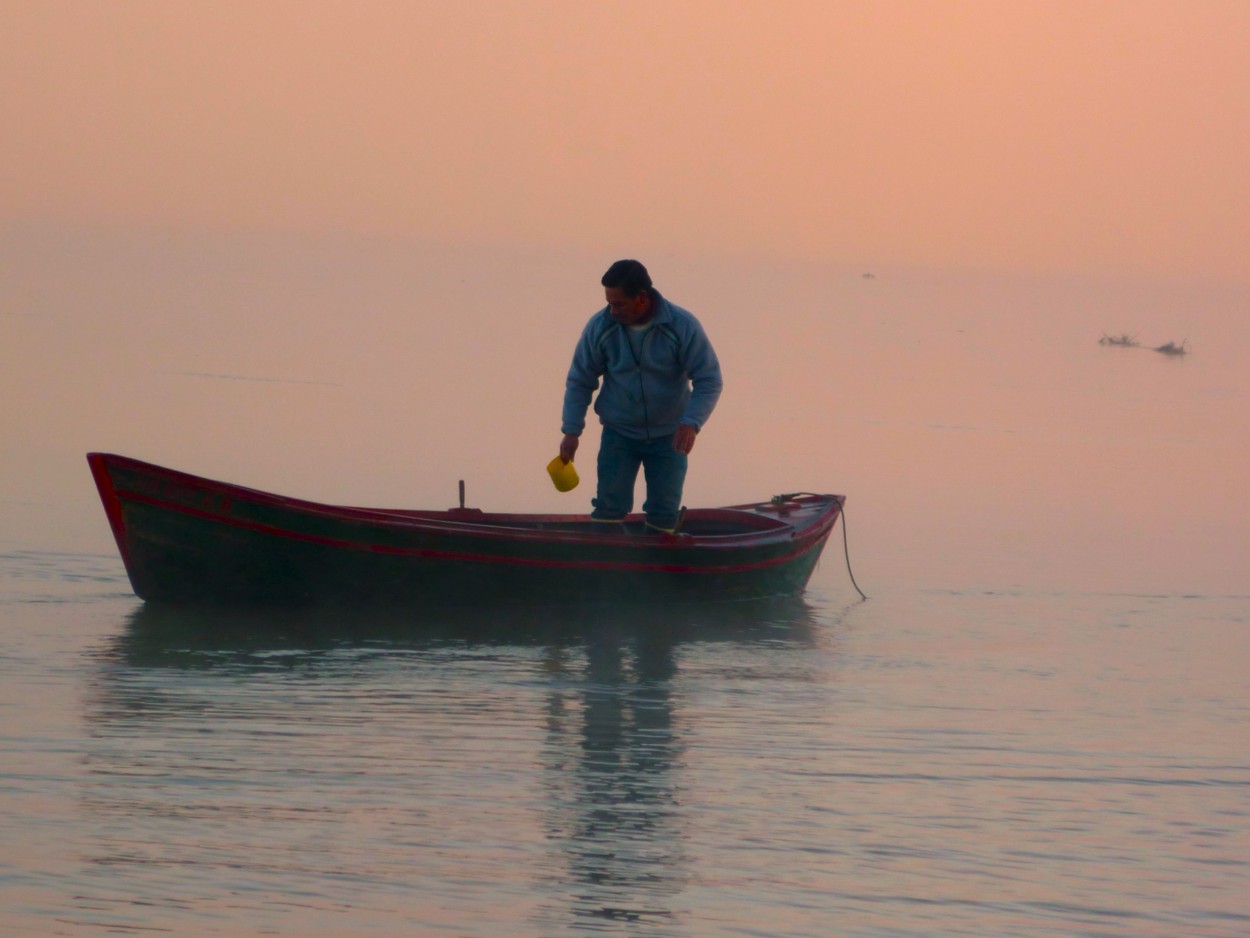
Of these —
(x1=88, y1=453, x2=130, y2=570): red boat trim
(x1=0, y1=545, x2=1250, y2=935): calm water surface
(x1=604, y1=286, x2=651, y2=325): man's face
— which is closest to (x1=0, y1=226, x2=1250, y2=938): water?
(x1=0, y1=545, x2=1250, y2=935): calm water surface

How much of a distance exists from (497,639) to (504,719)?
1833 mm

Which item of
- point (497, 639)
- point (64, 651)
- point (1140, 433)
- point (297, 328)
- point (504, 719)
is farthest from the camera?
point (297, 328)

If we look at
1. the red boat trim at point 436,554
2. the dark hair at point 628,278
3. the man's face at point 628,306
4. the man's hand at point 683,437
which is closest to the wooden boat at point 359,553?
the red boat trim at point 436,554

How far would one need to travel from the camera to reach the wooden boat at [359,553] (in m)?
8.70

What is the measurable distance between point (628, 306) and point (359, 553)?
1908 mm

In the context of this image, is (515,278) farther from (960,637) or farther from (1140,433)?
(960,637)

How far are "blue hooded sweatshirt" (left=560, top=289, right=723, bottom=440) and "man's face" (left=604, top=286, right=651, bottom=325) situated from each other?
5 cm

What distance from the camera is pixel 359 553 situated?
902 cm

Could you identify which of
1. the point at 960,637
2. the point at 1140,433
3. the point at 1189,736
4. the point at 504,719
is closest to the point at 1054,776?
the point at 1189,736

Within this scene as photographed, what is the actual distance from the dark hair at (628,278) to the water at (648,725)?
1.80 meters

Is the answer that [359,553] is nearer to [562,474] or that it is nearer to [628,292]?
[562,474]

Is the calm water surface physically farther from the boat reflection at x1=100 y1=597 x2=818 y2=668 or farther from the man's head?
the man's head

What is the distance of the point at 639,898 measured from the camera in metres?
4.88

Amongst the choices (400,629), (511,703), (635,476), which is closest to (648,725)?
(511,703)
